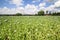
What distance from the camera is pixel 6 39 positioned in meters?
4.12

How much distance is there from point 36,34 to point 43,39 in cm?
47

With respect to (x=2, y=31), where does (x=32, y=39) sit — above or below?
below

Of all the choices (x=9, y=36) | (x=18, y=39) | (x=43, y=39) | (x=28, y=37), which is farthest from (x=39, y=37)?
(x=9, y=36)

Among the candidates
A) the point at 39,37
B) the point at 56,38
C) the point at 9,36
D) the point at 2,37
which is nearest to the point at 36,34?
the point at 39,37

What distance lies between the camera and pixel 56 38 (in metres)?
4.38

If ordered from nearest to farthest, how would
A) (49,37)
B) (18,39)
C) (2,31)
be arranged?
(18,39) → (49,37) → (2,31)

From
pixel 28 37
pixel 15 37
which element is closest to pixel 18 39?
pixel 15 37

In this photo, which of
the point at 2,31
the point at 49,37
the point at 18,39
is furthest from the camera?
the point at 2,31

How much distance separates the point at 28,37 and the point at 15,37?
1.75ft

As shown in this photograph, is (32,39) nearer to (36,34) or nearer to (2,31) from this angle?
(36,34)

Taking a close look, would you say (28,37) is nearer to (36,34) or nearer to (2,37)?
(36,34)

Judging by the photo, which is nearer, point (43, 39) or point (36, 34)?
point (43, 39)

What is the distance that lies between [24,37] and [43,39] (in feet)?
2.63

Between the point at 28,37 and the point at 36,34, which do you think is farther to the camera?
the point at 36,34
